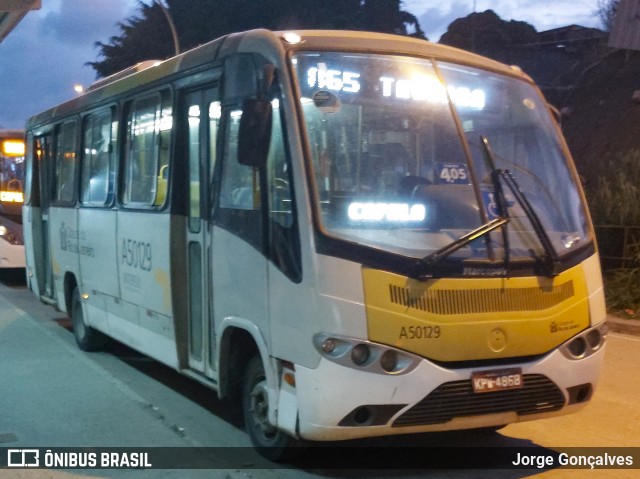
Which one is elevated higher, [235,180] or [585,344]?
[235,180]

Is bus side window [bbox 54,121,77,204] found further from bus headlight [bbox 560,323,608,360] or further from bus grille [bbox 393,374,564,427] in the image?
bus headlight [bbox 560,323,608,360]

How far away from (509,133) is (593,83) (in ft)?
76.0

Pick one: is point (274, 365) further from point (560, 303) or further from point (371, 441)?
point (560, 303)

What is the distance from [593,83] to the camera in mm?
27953

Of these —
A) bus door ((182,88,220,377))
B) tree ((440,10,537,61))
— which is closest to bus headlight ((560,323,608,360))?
bus door ((182,88,220,377))

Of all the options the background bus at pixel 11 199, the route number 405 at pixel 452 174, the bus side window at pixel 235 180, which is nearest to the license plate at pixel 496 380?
the route number 405 at pixel 452 174

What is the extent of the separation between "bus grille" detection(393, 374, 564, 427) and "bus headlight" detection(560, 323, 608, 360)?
0.26 meters

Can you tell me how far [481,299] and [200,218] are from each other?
258cm

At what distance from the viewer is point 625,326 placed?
12.5m

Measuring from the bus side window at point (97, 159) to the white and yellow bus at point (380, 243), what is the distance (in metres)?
2.63

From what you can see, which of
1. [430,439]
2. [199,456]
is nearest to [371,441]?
[430,439]

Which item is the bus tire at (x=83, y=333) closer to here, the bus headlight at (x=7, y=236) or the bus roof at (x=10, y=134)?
the bus headlight at (x=7, y=236)

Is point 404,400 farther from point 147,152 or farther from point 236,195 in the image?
point 147,152

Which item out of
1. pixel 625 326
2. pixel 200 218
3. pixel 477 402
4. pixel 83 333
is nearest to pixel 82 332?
pixel 83 333
